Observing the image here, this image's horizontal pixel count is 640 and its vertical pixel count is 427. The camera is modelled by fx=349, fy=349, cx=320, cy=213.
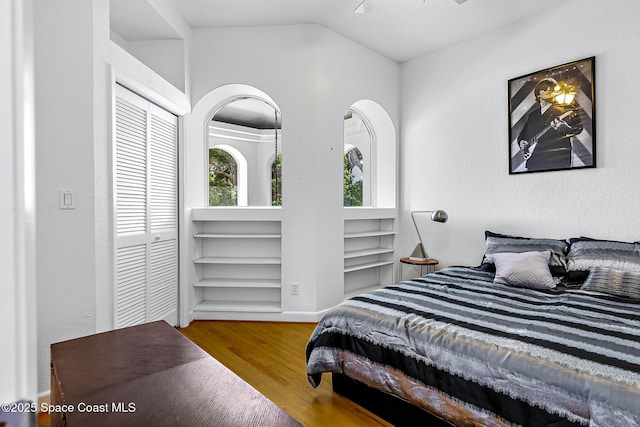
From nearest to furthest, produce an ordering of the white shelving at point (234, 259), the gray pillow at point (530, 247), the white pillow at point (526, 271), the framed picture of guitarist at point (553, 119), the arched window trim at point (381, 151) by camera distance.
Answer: the white pillow at point (526, 271)
the gray pillow at point (530, 247)
the framed picture of guitarist at point (553, 119)
the white shelving at point (234, 259)
the arched window trim at point (381, 151)

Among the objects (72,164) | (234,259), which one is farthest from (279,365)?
(72,164)

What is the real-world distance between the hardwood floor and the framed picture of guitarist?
2.47 m

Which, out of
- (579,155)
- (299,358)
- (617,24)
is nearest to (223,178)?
(299,358)

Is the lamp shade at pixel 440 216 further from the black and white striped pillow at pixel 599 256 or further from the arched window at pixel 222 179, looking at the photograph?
the arched window at pixel 222 179

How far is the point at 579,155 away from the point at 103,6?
3521mm

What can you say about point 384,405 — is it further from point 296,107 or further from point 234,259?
point 296,107

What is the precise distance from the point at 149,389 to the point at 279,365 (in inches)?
59.4

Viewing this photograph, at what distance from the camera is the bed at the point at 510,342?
127 cm

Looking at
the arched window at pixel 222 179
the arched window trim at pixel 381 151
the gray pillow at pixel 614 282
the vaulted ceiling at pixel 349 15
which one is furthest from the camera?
the arched window trim at pixel 381 151

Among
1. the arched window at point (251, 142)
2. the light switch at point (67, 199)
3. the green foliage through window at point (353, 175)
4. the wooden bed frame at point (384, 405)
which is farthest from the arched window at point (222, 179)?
the wooden bed frame at point (384, 405)

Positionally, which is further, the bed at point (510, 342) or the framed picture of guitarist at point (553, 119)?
the framed picture of guitarist at point (553, 119)

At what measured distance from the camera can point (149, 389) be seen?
1.04 metres

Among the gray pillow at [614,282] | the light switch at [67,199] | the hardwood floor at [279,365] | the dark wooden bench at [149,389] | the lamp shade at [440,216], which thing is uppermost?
the light switch at [67,199]

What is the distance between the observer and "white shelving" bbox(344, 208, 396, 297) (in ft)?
12.4
